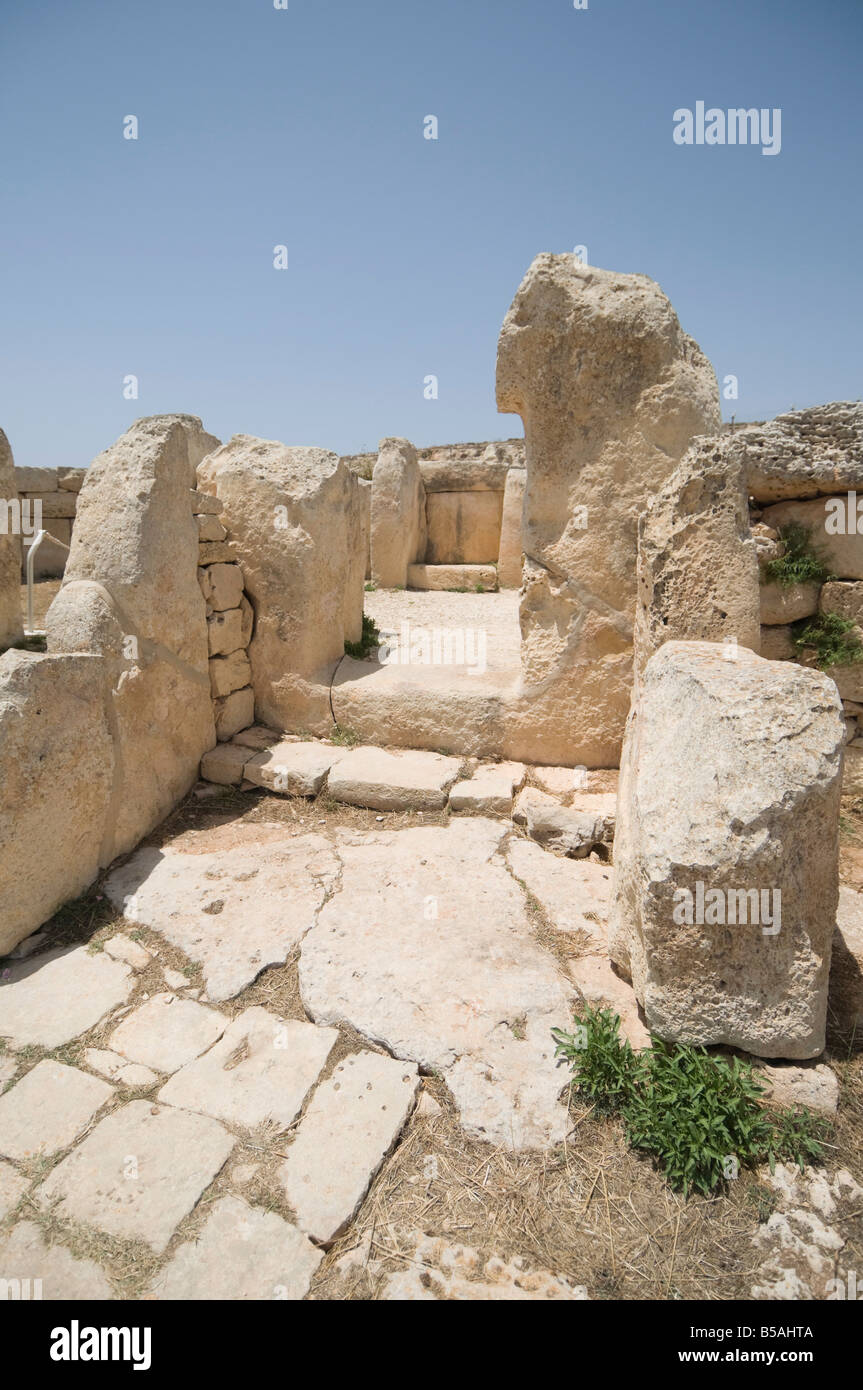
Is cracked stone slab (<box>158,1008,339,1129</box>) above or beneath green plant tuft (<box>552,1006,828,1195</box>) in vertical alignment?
beneath

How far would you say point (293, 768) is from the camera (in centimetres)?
378

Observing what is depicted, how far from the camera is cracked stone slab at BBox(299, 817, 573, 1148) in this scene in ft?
6.45

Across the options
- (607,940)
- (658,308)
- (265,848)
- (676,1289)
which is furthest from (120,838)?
(658,308)

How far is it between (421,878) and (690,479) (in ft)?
6.46

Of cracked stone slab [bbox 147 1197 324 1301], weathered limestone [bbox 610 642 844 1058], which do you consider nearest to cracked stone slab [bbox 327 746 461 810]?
weathered limestone [bbox 610 642 844 1058]

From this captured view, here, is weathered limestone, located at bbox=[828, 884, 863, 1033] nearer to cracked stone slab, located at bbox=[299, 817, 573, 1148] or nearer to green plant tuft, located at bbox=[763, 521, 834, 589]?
cracked stone slab, located at bbox=[299, 817, 573, 1148]

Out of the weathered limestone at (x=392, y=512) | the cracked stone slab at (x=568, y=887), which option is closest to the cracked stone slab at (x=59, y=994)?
the cracked stone slab at (x=568, y=887)

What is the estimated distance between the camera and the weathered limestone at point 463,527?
1000 centimetres

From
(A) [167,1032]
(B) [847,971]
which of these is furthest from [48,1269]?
(B) [847,971]

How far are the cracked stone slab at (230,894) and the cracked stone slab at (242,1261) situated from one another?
2.65 ft

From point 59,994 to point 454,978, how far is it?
4.61 ft

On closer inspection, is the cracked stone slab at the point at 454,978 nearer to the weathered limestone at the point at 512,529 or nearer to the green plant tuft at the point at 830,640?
the green plant tuft at the point at 830,640

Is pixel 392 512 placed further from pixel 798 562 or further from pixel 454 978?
pixel 454 978

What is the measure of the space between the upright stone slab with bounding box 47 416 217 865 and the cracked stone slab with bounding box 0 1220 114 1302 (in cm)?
161
